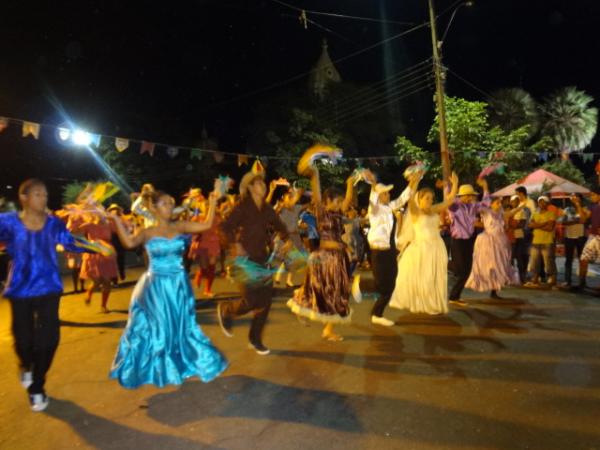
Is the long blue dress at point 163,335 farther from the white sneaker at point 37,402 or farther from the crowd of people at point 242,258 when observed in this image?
the white sneaker at point 37,402

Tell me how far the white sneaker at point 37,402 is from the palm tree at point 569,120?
3562 cm

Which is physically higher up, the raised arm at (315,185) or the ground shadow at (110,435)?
the raised arm at (315,185)

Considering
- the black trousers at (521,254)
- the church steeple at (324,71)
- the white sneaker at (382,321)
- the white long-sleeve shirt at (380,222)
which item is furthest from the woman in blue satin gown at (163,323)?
the church steeple at (324,71)

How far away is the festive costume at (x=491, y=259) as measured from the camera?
26.9 feet

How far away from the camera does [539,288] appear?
9305 mm

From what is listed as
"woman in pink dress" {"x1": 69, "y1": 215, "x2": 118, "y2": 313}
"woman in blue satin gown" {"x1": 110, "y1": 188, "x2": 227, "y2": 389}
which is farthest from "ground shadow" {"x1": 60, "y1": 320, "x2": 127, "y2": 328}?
"woman in blue satin gown" {"x1": 110, "y1": 188, "x2": 227, "y2": 389}

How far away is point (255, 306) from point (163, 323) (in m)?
1.18

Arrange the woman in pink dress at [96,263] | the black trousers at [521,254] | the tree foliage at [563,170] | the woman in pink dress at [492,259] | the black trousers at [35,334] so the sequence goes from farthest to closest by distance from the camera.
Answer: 1. the tree foliage at [563,170]
2. the black trousers at [521,254]
3. the woman in pink dress at [492,259]
4. the woman in pink dress at [96,263]
5. the black trousers at [35,334]

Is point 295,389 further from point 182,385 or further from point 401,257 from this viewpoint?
point 401,257

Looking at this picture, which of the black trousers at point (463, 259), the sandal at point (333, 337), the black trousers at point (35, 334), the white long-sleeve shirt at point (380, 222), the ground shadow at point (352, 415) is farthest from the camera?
the black trousers at point (463, 259)

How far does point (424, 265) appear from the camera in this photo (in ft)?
22.3

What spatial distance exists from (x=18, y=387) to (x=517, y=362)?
200 inches

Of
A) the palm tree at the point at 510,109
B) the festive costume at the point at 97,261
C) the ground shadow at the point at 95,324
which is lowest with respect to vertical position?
the ground shadow at the point at 95,324

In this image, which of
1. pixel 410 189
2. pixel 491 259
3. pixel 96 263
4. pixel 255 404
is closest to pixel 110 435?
pixel 255 404
